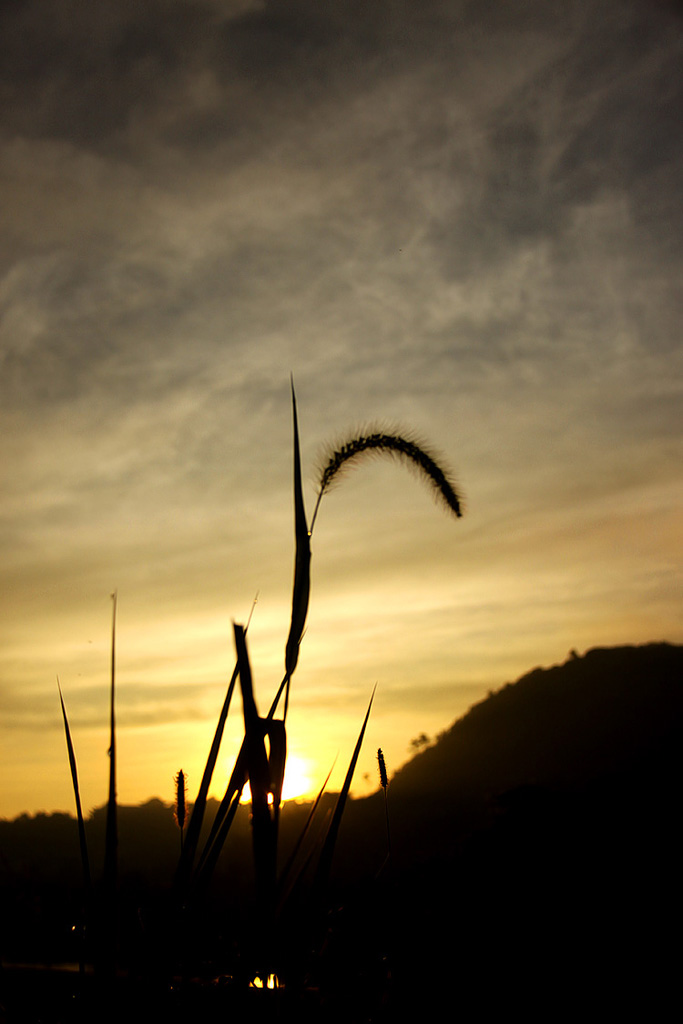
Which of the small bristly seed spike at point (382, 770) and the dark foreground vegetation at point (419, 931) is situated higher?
the small bristly seed spike at point (382, 770)

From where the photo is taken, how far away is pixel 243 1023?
1.56m

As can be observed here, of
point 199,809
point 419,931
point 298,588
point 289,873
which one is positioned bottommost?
point 419,931

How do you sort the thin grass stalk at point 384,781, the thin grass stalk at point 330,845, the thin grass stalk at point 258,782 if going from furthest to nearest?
the thin grass stalk at point 384,781 → the thin grass stalk at point 330,845 → the thin grass stalk at point 258,782

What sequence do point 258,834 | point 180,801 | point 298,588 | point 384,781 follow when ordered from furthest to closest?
1. point 384,781
2. point 180,801
3. point 298,588
4. point 258,834

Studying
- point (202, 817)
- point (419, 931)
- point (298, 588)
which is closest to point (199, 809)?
point (202, 817)

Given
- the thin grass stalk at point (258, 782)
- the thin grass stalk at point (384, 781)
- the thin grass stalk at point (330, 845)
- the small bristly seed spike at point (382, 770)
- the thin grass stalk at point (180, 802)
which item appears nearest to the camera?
the thin grass stalk at point (258, 782)

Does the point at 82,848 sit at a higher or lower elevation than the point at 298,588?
lower

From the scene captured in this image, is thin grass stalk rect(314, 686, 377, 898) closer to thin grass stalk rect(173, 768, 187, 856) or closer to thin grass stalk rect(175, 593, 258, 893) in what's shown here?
thin grass stalk rect(175, 593, 258, 893)

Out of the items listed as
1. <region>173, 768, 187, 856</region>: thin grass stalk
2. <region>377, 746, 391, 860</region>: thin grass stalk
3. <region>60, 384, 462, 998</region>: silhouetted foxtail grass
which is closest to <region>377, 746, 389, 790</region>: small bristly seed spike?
<region>377, 746, 391, 860</region>: thin grass stalk

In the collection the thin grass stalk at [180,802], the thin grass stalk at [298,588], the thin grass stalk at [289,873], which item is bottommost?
the thin grass stalk at [289,873]

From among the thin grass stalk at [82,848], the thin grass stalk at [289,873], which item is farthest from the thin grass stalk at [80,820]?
the thin grass stalk at [289,873]

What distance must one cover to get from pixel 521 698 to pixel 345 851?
60.1 metres

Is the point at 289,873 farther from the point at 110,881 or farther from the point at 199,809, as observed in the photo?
the point at 110,881

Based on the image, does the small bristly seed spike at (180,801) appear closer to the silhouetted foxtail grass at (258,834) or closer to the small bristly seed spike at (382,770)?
the silhouetted foxtail grass at (258,834)
